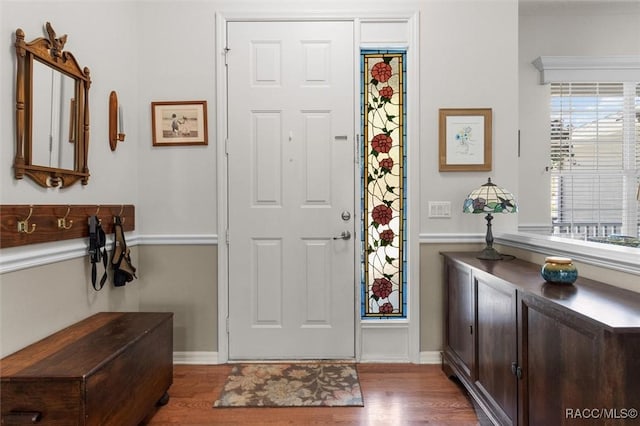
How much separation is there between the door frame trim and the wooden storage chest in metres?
0.64

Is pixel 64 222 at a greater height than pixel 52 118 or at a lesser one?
lesser

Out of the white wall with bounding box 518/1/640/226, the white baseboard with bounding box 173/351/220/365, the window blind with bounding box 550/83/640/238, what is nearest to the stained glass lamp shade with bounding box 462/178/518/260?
the white wall with bounding box 518/1/640/226

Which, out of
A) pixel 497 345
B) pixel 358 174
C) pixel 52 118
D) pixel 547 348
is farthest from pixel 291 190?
pixel 547 348

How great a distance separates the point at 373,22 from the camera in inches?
99.3

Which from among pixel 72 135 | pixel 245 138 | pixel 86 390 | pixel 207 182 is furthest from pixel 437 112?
pixel 86 390

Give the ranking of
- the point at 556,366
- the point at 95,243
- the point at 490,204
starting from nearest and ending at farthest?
the point at 556,366 → the point at 95,243 → the point at 490,204

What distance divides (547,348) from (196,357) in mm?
2175

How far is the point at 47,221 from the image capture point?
66.4 inches

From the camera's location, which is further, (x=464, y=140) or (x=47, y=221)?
(x=464, y=140)

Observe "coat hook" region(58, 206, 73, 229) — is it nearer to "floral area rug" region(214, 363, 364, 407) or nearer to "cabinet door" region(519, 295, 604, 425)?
"floral area rug" region(214, 363, 364, 407)

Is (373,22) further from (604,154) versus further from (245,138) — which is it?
(604,154)

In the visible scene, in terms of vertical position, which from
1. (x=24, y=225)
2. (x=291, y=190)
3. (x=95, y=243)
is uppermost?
(x=291, y=190)

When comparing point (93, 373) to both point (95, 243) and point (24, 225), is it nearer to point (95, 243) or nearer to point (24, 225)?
point (24, 225)

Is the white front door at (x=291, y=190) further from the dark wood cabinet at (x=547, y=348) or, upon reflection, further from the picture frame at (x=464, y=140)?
the dark wood cabinet at (x=547, y=348)
